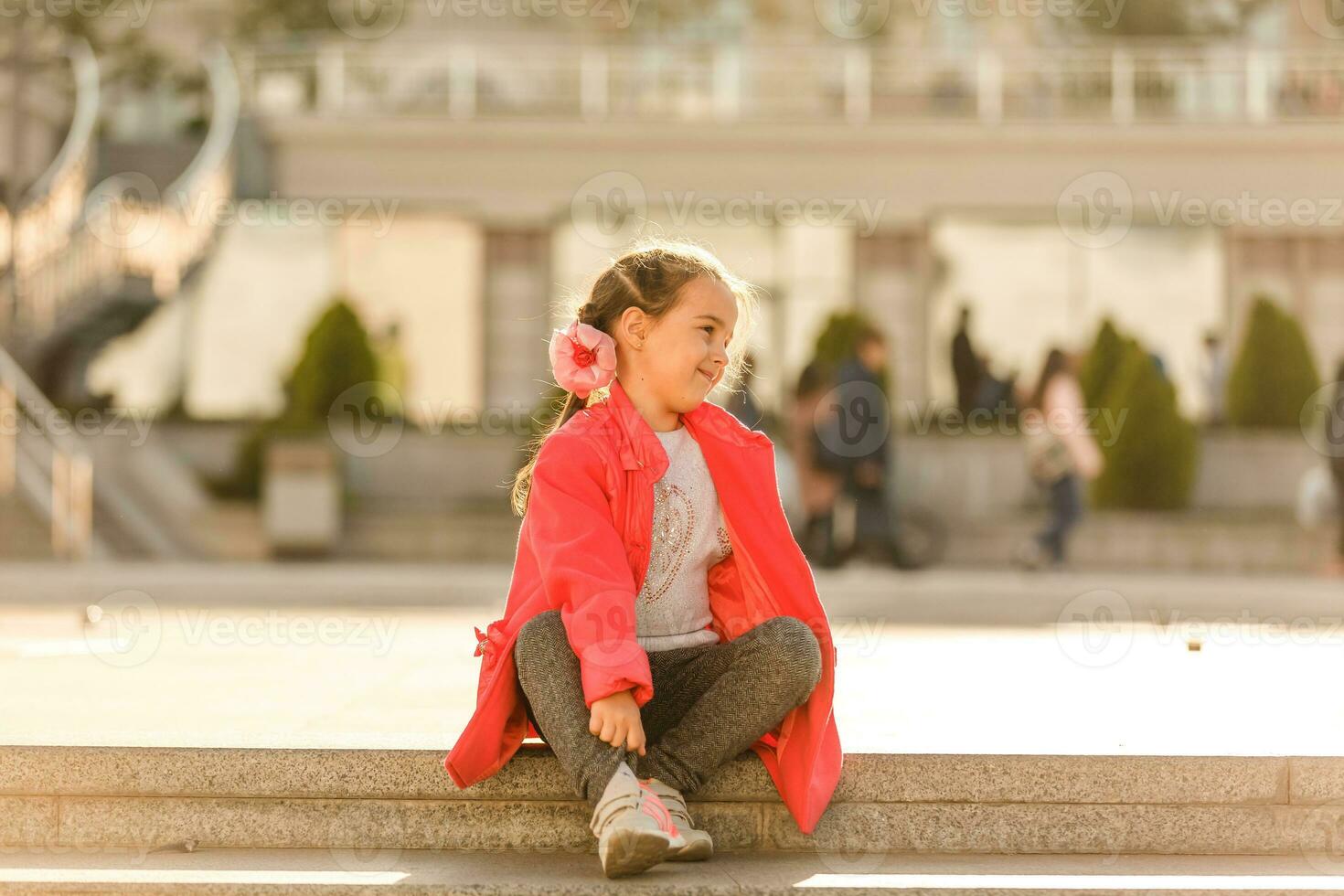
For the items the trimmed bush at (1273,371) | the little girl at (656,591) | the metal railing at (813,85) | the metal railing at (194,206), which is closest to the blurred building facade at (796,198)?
the metal railing at (813,85)

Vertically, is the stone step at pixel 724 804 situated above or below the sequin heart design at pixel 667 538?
below

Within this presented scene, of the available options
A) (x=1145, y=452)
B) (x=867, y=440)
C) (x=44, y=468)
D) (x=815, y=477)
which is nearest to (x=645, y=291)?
(x=867, y=440)

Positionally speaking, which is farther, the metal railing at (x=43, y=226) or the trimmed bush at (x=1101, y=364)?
the metal railing at (x=43, y=226)

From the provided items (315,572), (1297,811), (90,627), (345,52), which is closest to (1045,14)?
(345,52)

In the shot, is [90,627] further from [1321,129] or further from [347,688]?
[1321,129]

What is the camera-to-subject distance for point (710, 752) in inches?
134

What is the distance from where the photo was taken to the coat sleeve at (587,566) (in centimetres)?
321

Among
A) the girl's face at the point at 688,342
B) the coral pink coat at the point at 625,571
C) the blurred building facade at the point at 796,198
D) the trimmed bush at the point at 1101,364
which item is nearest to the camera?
the coral pink coat at the point at 625,571

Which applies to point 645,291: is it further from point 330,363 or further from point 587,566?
point 330,363

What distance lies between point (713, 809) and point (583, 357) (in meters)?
1.06

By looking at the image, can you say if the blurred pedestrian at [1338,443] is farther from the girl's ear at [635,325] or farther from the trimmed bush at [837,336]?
the girl's ear at [635,325]

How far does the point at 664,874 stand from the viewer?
10.6ft

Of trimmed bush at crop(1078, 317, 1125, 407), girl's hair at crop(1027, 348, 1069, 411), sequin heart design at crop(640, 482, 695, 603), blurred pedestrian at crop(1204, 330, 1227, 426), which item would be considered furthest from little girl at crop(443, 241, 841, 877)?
blurred pedestrian at crop(1204, 330, 1227, 426)

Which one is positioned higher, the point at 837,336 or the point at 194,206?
the point at 194,206
